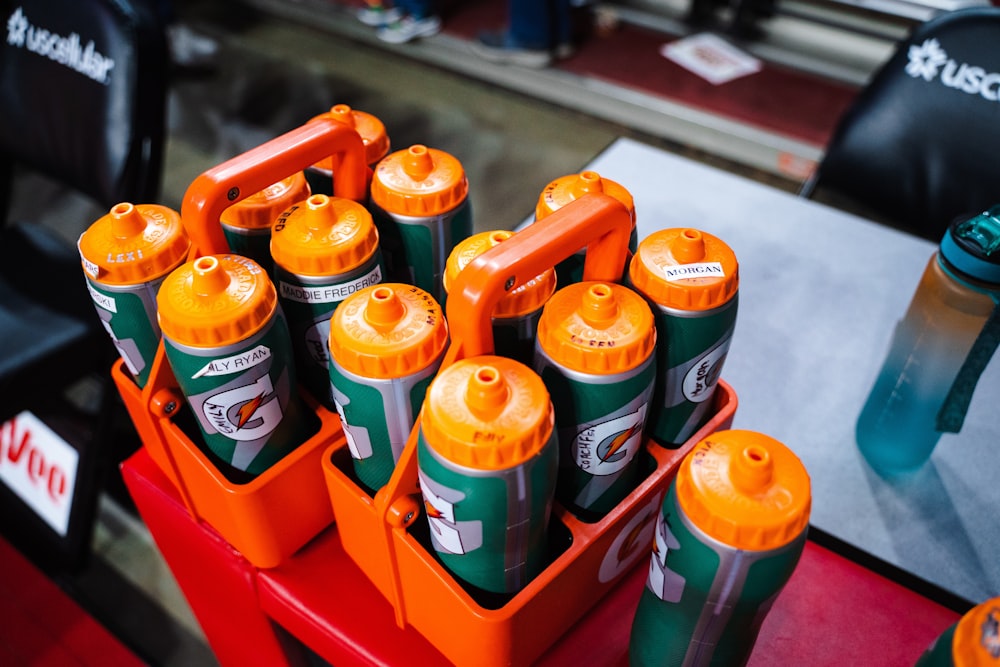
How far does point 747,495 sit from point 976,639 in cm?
17

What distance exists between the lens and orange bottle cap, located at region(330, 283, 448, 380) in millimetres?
667

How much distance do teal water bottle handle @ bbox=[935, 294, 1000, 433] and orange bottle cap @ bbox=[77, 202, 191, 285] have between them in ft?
2.77

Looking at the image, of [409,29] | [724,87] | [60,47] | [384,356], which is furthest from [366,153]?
[409,29]

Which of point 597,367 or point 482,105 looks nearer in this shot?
point 597,367

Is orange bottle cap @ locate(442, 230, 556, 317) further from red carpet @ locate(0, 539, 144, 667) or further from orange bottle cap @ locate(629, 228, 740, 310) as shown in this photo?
red carpet @ locate(0, 539, 144, 667)

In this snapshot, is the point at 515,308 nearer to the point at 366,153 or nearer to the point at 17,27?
the point at 366,153

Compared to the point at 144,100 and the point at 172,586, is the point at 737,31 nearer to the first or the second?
the point at 144,100

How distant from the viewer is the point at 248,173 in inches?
29.8

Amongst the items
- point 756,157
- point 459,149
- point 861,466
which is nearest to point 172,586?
point 861,466

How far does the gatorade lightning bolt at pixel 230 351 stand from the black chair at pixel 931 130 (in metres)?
1.31

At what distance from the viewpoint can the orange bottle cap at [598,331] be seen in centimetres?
65

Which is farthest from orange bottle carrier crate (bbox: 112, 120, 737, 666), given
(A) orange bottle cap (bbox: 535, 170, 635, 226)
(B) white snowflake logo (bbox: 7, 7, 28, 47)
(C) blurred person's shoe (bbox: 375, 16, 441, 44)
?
(C) blurred person's shoe (bbox: 375, 16, 441, 44)

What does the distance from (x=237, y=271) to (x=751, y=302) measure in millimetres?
850

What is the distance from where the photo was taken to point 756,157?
3127mm
